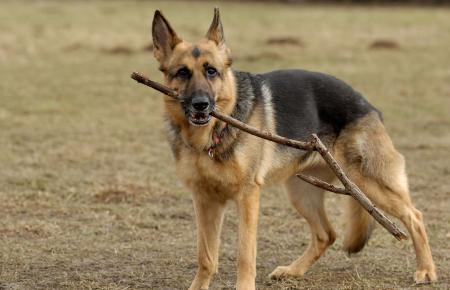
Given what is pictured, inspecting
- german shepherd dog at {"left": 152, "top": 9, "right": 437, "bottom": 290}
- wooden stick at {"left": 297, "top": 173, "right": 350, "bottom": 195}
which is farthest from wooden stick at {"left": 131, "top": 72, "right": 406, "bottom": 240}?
german shepherd dog at {"left": 152, "top": 9, "right": 437, "bottom": 290}

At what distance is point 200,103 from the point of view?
5547 millimetres

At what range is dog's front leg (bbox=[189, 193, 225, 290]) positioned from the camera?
618 cm

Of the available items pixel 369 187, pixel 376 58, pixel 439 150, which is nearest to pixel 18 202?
pixel 369 187

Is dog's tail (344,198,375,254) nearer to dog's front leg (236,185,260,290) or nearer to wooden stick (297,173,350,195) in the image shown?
dog's front leg (236,185,260,290)

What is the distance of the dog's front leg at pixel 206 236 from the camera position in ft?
20.3

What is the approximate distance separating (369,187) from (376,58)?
44.8 ft

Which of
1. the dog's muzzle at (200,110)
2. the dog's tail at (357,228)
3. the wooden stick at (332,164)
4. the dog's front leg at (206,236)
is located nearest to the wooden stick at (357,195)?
the wooden stick at (332,164)

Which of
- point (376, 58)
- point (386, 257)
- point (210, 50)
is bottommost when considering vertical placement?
point (376, 58)

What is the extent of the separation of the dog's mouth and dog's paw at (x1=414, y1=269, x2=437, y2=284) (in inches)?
80.4

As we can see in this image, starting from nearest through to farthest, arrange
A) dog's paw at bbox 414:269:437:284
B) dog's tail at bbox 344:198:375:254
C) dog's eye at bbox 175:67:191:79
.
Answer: dog's eye at bbox 175:67:191:79
dog's paw at bbox 414:269:437:284
dog's tail at bbox 344:198:375:254

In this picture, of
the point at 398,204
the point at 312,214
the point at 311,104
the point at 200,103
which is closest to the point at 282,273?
the point at 312,214

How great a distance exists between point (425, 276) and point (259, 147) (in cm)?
158

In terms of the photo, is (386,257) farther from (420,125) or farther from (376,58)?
(376,58)

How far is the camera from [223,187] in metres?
5.95
